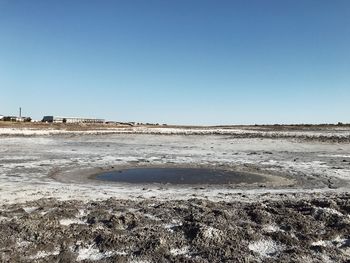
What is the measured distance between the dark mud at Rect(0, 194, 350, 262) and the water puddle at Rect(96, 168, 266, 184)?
4459 mm

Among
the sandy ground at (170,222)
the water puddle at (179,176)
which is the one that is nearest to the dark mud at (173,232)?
the sandy ground at (170,222)

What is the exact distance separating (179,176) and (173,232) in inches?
298

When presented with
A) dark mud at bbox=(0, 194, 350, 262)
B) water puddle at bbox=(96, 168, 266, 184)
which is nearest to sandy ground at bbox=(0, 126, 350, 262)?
dark mud at bbox=(0, 194, 350, 262)

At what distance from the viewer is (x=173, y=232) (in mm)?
7453

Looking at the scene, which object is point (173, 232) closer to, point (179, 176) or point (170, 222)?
point (170, 222)

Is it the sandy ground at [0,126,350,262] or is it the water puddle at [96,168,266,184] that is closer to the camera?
the sandy ground at [0,126,350,262]

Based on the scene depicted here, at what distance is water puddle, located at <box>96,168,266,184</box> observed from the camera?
13945 millimetres

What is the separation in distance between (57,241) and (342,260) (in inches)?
175

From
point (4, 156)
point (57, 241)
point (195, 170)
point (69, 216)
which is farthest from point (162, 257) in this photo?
point (4, 156)

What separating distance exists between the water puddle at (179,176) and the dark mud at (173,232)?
446 cm

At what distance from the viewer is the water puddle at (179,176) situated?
13.9 meters

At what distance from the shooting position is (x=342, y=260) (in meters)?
6.47

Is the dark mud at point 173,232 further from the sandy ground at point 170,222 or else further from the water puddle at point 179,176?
the water puddle at point 179,176

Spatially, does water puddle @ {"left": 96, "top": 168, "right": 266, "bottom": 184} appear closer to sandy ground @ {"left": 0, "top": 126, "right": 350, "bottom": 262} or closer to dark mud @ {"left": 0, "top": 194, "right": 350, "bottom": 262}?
sandy ground @ {"left": 0, "top": 126, "right": 350, "bottom": 262}
